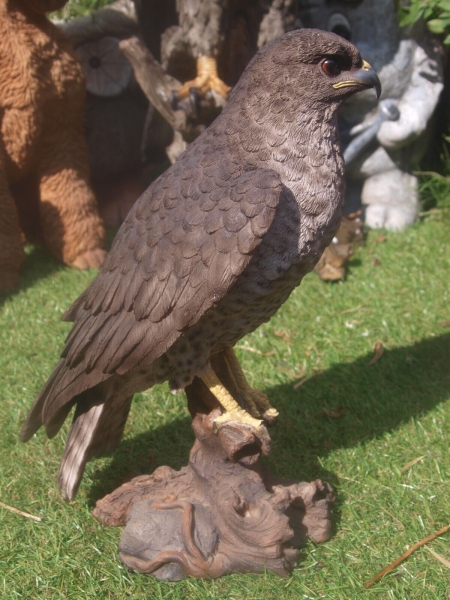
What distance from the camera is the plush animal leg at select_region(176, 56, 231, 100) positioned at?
4.09 m

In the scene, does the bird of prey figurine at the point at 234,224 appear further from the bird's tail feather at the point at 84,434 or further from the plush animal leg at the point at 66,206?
the plush animal leg at the point at 66,206

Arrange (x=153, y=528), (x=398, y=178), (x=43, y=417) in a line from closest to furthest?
1. (x=153, y=528)
2. (x=43, y=417)
3. (x=398, y=178)

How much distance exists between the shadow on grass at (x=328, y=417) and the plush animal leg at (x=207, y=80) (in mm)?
1969

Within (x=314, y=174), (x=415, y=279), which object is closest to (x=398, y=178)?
(x=415, y=279)

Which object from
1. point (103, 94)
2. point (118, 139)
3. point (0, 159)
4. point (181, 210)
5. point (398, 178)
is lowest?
point (398, 178)

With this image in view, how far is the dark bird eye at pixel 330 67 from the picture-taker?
188cm

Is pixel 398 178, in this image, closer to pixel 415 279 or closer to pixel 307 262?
pixel 415 279

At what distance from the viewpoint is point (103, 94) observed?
5309 mm

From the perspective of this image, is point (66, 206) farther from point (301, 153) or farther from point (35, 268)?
point (301, 153)

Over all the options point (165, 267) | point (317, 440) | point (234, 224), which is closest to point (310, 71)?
point (234, 224)

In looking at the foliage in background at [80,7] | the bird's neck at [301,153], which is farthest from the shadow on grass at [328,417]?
the foliage in background at [80,7]

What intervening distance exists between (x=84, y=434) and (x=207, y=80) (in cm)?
271

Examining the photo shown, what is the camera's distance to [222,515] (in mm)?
2094

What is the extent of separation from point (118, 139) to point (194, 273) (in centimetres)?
399
